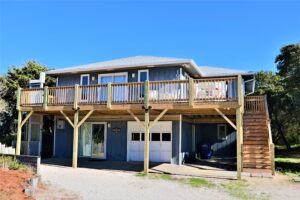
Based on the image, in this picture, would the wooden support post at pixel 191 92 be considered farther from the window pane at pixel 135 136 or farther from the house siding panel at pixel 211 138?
the house siding panel at pixel 211 138

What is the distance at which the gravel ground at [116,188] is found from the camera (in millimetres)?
8391

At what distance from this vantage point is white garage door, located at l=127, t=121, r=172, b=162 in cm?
1684

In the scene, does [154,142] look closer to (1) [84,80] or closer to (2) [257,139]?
(2) [257,139]

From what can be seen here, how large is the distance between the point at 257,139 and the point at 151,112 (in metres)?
5.58

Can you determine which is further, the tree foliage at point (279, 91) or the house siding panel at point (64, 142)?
the tree foliage at point (279, 91)

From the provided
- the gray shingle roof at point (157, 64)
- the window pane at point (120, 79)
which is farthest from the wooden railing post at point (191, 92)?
the window pane at point (120, 79)

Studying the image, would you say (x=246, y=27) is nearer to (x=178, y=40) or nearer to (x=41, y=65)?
(x=178, y=40)

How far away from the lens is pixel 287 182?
1126 cm

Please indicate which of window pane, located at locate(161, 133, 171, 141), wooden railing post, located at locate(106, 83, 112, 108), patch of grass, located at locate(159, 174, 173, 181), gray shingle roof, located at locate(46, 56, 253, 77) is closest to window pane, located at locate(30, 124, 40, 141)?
gray shingle roof, located at locate(46, 56, 253, 77)

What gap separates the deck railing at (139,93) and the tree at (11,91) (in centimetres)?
758

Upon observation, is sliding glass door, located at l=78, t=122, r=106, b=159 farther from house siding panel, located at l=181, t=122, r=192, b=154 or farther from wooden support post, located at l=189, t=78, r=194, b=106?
wooden support post, located at l=189, t=78, r=194, b=106

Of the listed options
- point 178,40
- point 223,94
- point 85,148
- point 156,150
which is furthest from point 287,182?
point 178,40

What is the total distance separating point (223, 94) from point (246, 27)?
317 inches

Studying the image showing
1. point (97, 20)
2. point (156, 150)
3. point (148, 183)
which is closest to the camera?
point (148, 183)
